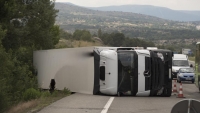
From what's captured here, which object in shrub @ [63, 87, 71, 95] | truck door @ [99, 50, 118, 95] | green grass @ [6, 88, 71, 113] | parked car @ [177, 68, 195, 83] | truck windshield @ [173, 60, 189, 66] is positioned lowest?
parked car @ [177, 68, 195, 83]

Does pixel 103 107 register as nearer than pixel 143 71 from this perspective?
Yes

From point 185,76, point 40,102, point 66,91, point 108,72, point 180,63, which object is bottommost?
point 185,76

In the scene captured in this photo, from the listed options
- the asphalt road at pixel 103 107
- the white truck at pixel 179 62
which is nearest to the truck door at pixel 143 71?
the asphalt road at pixel 103 107

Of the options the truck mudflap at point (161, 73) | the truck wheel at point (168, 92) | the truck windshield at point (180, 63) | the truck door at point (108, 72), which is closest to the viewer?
the truck door at point (108, 72)

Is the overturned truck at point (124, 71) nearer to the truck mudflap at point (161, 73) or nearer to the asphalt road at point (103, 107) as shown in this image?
the truck mudflap at point (161, 73)

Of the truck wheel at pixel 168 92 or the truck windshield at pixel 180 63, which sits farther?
the truck windshield at pixel 180 63

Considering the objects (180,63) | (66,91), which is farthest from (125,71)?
(180,63)

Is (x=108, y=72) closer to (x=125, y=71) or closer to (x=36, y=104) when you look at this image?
(x=125, y=71)

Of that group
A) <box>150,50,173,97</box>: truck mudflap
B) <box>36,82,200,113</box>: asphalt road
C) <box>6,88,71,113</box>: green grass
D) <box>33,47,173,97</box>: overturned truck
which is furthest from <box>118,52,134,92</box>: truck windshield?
<box>6,88,71,113</box>: green grass

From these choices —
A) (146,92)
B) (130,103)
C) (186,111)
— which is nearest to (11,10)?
(146,92)

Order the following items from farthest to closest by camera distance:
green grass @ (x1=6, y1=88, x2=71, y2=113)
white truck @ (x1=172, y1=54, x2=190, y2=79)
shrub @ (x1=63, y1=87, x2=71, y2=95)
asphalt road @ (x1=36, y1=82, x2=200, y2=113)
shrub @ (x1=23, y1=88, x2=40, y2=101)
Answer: white truck @ (x1=172, y1=54, x2=190, y2=79), shrub @ (x1=63, y1=87, x2=71, y2=95), shrub @ (x1=23, y1=88, x2=40, y2=101), green grass @ (x1=6, y1=88, x2=71, y2=113), asphalt road @ (x1=36, y1=82, x2=200, y2=113)

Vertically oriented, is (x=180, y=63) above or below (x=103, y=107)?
below

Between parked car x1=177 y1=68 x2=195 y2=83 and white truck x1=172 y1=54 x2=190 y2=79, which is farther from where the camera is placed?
white truck x1=172 y1=54 x2=190 y2=79

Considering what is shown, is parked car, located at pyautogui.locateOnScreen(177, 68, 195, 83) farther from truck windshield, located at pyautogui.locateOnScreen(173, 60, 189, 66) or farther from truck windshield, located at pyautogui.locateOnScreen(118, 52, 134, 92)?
truck windshield, located at pyautogui.locateOnScreen(118, 52, 134, 92)
